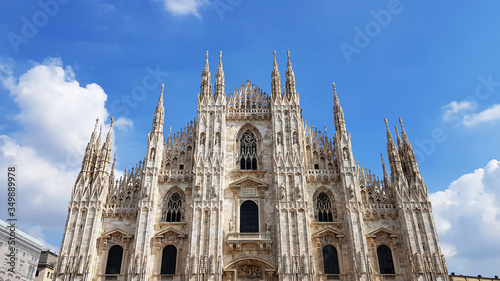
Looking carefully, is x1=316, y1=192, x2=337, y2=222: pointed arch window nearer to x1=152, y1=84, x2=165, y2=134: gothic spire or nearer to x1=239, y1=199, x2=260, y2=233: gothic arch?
x1=239, y1=199, x2=260, y2=233: gothic arch

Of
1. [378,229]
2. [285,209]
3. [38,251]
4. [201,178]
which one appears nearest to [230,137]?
[201,178]

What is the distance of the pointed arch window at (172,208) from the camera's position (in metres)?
28.3

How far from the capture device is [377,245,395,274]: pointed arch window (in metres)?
26.1

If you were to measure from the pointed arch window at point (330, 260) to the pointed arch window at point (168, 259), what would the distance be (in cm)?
1165

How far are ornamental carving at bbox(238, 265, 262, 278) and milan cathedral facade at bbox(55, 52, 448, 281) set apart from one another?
8 cm

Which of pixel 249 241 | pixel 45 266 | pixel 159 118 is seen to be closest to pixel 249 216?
pixel 249 241

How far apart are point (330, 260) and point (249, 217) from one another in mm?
7141

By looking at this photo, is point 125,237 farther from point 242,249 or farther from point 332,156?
point 332,156

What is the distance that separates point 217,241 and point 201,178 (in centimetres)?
539

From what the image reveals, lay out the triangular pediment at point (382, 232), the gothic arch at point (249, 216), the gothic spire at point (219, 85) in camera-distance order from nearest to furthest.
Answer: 1. the triangular pediment at point (382, 232)
2. the gothic arch at point (249, 216)
3. the gothic spire at point (219, 85)

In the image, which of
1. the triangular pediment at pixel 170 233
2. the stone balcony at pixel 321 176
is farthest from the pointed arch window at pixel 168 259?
the stone balcony at pixel 321 176

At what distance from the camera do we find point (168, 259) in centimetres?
2667

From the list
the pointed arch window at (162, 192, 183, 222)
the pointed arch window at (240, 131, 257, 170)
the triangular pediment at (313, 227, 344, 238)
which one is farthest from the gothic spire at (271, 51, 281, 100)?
the triangular pediment at (313, 227, 344, 238)

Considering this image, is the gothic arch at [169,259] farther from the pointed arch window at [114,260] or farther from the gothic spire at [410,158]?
the gothic spire at [410,158]
